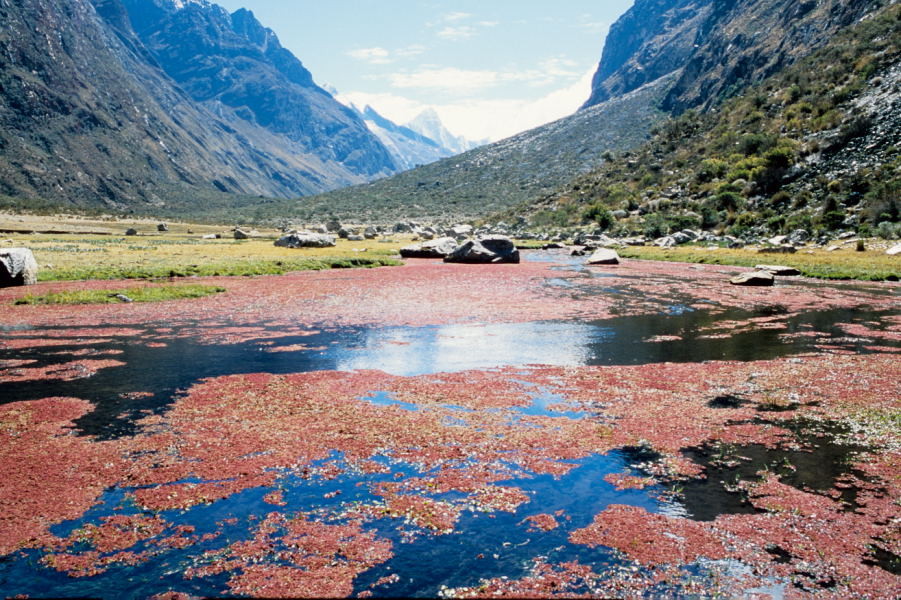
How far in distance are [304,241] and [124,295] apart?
43.6m

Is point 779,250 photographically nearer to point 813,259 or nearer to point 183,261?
point 813,259

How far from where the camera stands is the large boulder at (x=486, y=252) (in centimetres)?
6694

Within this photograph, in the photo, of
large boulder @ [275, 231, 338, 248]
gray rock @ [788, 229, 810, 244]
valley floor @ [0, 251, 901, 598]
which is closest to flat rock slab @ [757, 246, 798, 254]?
gray rock @ [788, 229, 810, 244]

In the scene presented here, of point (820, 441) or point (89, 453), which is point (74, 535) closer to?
point (89, 453)

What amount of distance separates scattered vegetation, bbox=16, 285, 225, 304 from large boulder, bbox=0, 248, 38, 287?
5440 mm


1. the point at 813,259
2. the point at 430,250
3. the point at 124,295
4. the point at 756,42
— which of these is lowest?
the point at 813,259

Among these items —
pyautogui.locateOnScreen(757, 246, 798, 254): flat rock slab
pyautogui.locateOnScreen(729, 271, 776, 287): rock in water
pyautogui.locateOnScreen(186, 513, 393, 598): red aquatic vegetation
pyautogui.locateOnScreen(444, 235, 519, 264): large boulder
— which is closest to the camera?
pyautogui.locateOnScreen(186, 513, 393, 598): red aquatic vegetation

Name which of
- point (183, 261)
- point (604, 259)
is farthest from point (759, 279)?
point (183, 261)

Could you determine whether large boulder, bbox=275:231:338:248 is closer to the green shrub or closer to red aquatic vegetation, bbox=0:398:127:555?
the green shrub

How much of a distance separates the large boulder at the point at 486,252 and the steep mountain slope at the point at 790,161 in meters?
31.4

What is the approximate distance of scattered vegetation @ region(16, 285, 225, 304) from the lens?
115 ft

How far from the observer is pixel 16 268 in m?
40.0

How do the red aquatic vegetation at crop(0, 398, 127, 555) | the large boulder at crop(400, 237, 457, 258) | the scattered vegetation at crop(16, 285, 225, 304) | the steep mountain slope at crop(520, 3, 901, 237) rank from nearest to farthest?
the red aquatic vegetation at crop(0, 398, 127, 555)
the scattered vegetation at crop(16, 285, 225, 304)
the steep mountain slope at crop(520, 3, 901, 237)
the large boulder at crop(400, 237, 457, 258)

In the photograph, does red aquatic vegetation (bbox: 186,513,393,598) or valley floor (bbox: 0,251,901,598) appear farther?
valley floor (bbox: 0,251,901,598)
